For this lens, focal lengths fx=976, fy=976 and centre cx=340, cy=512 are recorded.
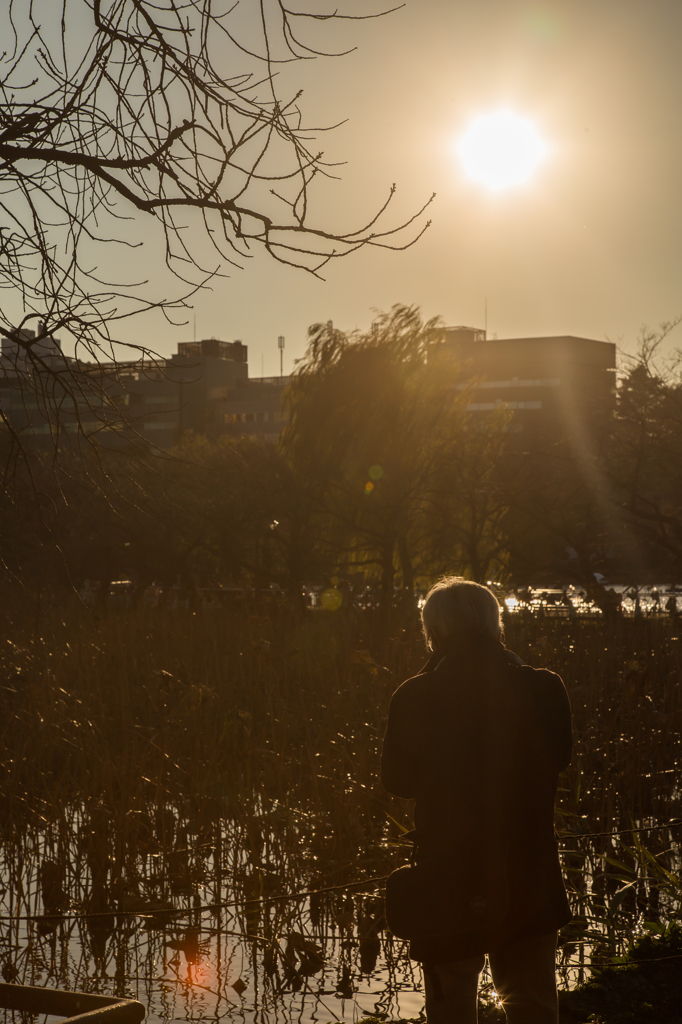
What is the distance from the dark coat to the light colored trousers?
6 centimetres

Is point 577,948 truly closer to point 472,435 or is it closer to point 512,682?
point 512,682

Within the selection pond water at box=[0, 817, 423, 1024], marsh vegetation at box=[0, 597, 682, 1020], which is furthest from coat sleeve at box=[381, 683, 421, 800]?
pond water at box=[0, 817, 423, 1024]

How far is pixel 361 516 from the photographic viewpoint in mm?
23672

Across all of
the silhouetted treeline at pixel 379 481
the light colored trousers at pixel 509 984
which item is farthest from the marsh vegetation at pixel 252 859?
the silhouetted treeline at pixel 379 481

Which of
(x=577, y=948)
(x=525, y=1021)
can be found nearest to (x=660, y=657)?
(x=577, y=948)

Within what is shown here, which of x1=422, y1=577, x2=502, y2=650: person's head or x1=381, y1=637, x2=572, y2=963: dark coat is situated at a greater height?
x1=422, y1=577, x2=502, y2=650: person's head

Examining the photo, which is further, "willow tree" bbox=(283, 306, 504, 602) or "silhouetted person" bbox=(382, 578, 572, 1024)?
"willow tree" bbox=(283, 306, 504, 602)

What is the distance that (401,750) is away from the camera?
2.59 meters

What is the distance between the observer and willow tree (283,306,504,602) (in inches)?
921

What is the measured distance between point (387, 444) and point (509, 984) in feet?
71.0

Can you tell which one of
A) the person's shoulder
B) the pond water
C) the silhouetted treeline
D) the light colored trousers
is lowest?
the pond water

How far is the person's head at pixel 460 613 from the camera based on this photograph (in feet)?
8.69

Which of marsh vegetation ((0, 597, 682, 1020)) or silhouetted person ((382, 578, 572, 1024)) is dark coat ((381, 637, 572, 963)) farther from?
marsh vegetation ((0, 597, 682, 1020))

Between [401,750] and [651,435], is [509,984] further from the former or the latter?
[651,435]
